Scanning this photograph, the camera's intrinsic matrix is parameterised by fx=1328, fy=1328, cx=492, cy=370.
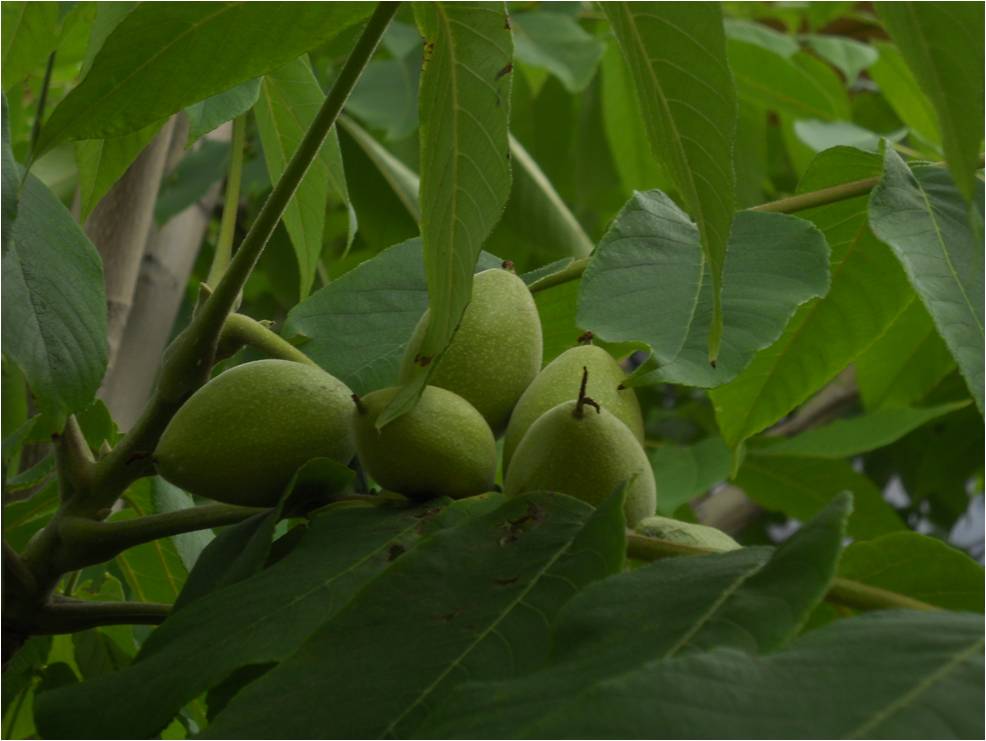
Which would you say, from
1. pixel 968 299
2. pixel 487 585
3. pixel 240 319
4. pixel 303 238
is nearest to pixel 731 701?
pixel 487 585

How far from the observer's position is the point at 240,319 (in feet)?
2.25

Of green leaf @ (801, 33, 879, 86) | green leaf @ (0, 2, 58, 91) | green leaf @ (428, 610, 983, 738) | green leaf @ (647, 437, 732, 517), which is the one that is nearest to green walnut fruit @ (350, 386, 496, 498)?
green leaf @ (428, 610, 983, 738)

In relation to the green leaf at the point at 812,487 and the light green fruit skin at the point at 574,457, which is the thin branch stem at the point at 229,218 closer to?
the light green fruit skin at the point at 574,457

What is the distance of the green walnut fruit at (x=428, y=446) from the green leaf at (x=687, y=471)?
0.69m

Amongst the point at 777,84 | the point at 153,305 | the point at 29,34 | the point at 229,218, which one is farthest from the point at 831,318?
the point at 777,84

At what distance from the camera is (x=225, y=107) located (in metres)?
0.82

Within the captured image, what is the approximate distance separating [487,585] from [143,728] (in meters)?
0.15

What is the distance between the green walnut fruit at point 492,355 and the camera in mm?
683

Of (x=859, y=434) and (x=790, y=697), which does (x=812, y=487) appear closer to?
(x=859, y=434)

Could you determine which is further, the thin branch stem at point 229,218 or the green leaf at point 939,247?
the thin branch stem at point 229,218

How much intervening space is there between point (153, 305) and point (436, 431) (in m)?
0.75

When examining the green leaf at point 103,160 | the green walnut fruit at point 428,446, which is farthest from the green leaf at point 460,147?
the green leaf at point 103,160

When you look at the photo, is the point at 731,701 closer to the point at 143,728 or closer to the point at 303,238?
the point at 143,728

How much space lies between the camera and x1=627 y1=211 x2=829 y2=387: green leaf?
0.61m
